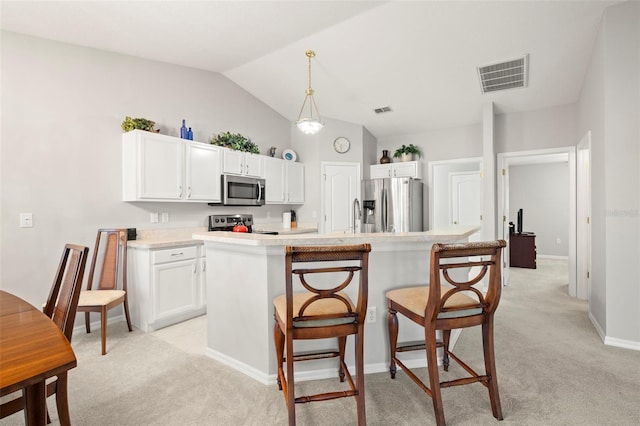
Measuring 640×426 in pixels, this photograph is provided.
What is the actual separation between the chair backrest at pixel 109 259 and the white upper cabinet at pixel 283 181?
215cm

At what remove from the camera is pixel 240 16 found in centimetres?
306

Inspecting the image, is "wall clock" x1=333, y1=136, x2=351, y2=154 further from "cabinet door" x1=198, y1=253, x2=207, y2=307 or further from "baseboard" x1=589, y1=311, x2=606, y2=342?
"baseboard" x1=589, y1=311, x2=606, y2=342

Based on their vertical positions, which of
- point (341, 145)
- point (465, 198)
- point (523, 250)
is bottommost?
point (523, 250)

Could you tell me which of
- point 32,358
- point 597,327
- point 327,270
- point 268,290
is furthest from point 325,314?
Result: point 597,327

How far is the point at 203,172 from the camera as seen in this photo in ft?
13.2

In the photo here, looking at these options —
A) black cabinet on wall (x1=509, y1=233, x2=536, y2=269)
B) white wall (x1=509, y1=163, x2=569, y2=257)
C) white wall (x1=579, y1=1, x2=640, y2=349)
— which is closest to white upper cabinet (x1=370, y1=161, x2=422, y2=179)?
black cabinet on wall (x1=509, y1=233, x2=536, y2=269)

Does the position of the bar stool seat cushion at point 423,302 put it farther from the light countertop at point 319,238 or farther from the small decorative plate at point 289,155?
the small decorative plate at point 289,155

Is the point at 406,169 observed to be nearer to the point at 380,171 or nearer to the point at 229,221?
the point at 380,171

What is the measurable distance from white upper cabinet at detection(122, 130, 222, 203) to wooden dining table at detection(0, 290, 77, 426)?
2.38m

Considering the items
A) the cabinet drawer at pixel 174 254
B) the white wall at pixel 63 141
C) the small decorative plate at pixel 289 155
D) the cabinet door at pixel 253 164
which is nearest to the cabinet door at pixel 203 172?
the white wall at pixel 63 141

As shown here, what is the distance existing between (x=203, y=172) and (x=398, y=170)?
3.23m

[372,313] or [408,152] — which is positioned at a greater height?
[408,152]

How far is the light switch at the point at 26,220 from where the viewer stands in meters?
2.87

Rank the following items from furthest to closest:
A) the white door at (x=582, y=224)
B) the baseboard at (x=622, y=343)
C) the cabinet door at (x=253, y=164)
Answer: the cabinet door at (x=253, y=164), the white door at (x=582, y=224), the baseboard at (x=622, y=343)
